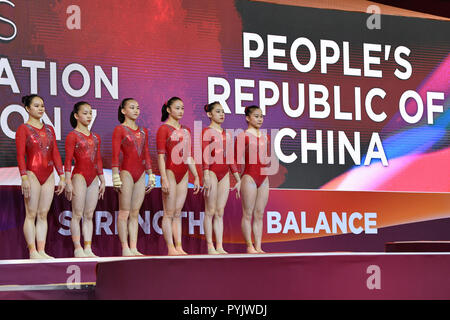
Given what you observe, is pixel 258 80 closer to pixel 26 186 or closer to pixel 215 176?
pixel 215 176

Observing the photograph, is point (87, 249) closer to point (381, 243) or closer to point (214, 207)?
point (214, 207)

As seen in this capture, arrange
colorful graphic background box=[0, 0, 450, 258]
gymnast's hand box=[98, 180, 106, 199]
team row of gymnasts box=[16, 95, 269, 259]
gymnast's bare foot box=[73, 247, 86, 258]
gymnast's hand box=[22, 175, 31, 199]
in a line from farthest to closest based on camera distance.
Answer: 1. colorful graphic background box=[0, 0, 450, 258]
2. gymnast's hand box=[98, 180, 106, 199]
3. gymnast's bare foot box=[73, 247, 86, 258]
4. team row of gymnasts box=[16, 95, 269, 259]
5. gymnast's hand box=[22, 175, 31, 199]

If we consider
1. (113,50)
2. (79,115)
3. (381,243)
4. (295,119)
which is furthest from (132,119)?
(381,243)

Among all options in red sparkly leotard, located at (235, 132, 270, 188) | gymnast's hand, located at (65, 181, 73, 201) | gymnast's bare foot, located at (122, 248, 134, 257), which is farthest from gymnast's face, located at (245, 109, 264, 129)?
gymnast's hand, located at (65, 181, 73, 201)

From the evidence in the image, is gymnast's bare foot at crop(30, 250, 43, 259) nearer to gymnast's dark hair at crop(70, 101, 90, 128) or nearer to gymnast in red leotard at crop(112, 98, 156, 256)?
gymnast in red leotard at crop(112, 98, 156, 256)

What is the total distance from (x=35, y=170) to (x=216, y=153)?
1.59 metres

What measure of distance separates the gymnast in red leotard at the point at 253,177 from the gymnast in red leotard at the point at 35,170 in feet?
5.64

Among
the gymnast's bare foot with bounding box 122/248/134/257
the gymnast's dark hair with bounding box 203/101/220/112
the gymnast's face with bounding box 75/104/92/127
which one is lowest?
the gymnast's bare foot with bounding box 122/248/134/257

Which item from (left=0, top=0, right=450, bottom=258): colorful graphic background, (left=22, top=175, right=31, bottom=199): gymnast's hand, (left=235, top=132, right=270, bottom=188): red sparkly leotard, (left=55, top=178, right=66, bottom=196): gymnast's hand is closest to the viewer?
(left=22, top=175, right=31, bottom=199): gymnast's hand

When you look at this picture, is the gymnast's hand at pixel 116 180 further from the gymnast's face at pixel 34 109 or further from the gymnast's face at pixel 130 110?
the gymnast's face at pixel 34 109

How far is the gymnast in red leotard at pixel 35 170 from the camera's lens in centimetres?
555

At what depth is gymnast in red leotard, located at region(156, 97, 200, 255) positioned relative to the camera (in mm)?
6090

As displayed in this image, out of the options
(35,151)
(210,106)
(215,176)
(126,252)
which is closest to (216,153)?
(215,176)

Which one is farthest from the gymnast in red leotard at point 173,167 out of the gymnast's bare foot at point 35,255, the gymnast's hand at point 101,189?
the gymnast's bare foot at point 35,255
